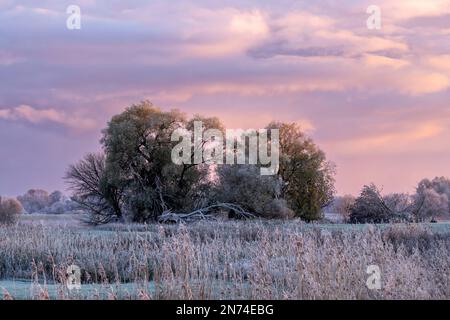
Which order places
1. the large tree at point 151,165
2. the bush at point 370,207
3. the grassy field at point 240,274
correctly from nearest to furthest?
the grassy field at point 240,274 → the bush at point 370,207 → the large tree at point 151,165

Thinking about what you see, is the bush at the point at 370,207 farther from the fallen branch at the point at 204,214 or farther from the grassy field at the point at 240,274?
the grassy field at the point at 240,274

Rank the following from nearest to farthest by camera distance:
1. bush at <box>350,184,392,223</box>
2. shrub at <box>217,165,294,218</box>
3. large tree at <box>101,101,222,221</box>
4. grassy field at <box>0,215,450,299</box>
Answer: grassy field at <box>0,215,450,299</box>, bush at <box>350,184,392,223</box>, shrub at <box>217,165,294,218</box>, large tree at <box>101,101,222,221</box>

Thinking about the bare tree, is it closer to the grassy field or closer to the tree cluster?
the tree cluster

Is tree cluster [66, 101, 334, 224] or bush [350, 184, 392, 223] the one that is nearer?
bush [350, 184, 392, 223]

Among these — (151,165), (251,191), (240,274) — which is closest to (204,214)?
(251,191)

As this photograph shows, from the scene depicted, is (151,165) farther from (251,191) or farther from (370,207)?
(370,207)

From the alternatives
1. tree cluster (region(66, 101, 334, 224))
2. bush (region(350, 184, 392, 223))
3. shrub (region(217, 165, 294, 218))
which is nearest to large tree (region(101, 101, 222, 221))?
tree cluster (region(66, 101, 334, 224))

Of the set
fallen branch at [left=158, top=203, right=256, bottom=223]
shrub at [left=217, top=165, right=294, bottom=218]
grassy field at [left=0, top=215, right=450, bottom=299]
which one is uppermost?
shrub at [left=217, top=165, right=294, bottom=218]

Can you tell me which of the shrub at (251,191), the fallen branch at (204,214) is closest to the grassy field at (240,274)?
the fallen branch at (204,214)

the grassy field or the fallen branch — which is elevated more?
the fallen branch

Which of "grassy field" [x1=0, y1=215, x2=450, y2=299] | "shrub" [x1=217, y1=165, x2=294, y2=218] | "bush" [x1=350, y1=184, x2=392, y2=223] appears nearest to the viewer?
"grassy field" [x1=0, y1=215, x2=450, y2=299]

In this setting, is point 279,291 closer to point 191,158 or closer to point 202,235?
point 202,235
